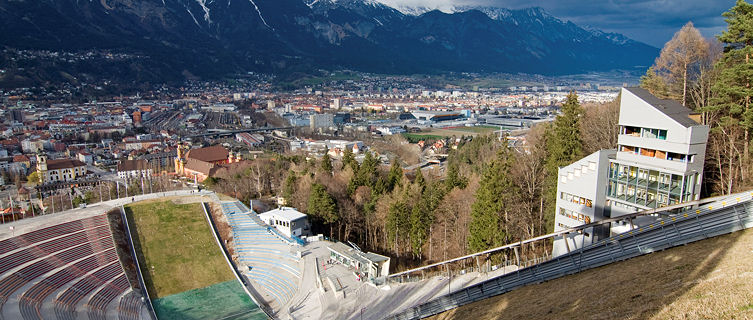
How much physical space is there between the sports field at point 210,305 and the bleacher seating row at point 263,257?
3.41ft

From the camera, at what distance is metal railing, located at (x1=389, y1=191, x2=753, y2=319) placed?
8461mm

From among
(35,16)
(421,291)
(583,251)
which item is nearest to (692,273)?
(583,251)

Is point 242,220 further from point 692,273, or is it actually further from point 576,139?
point 692,273

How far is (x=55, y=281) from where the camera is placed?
16984 millimetres

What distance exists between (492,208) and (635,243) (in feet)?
23.1

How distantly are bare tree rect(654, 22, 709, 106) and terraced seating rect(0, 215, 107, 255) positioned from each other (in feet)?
85.6

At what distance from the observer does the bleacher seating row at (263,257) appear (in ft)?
62.1

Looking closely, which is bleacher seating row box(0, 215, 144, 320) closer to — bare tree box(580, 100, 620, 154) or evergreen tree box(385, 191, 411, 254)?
evergreen tree box(385, 191, 411, 254)

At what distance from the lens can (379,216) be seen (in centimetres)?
2391

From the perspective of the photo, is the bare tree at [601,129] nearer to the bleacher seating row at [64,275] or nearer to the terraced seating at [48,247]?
the bleacher seating row at [64,275]

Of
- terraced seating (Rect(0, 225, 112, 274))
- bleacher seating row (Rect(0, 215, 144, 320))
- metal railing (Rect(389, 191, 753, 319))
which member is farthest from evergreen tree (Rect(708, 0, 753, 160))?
terraced seating (Rect(0, 225, 112, 274))

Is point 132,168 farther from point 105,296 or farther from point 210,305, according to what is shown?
point 210,305

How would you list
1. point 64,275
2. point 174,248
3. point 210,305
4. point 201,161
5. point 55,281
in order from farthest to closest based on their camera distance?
point 201,161 → point 174,248 → point 210,305 → point 64,275 → point 55,281

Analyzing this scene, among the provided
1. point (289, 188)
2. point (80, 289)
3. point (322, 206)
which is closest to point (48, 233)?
point (80, 289)
